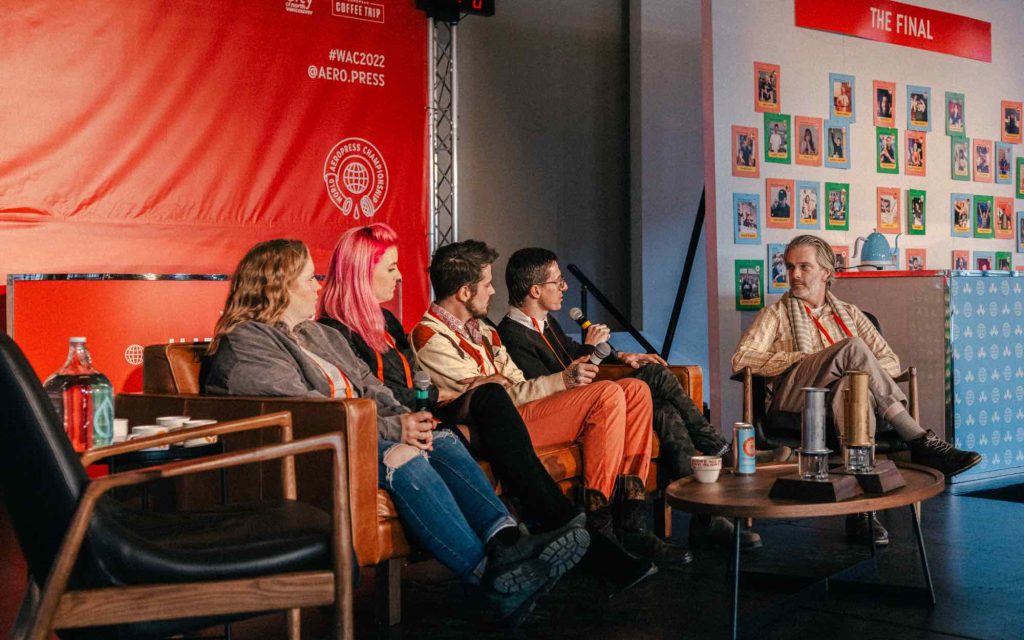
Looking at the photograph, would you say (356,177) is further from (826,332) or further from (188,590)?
(188,590)

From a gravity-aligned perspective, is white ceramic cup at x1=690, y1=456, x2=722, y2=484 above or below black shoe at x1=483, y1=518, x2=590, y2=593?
above

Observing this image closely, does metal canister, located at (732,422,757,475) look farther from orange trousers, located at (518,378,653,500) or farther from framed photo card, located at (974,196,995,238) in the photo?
framed photo card, located at (974,196,995,238)

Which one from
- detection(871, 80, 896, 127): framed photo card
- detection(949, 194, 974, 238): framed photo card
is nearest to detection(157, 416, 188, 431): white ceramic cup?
detection(871, 80, 896, 127): framed photo card

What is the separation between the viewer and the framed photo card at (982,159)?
259 inches

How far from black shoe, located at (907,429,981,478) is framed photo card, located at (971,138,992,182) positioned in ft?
10.8

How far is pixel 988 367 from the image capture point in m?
5.38

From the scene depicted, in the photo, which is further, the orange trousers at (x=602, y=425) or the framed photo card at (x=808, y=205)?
the framed photo card at (x=808, y=205)

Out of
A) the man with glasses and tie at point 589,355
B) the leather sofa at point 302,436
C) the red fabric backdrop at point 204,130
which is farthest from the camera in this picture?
the red fabric backdrop at point 204,130

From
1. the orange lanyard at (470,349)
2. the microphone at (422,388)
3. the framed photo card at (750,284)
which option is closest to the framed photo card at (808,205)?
the framed photo card at (750,284)

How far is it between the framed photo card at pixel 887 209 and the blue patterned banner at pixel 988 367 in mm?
845

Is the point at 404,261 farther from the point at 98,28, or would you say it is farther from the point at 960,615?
the point at 960,615

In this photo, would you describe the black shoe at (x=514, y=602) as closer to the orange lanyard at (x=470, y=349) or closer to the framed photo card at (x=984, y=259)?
the orange lanyard at (x=470, y=349)

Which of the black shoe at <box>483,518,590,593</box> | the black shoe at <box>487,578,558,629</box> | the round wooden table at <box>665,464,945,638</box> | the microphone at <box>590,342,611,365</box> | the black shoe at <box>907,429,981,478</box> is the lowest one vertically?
the black shoe at <box>487,578,558,629</box>

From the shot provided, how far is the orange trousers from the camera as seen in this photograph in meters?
3.39
